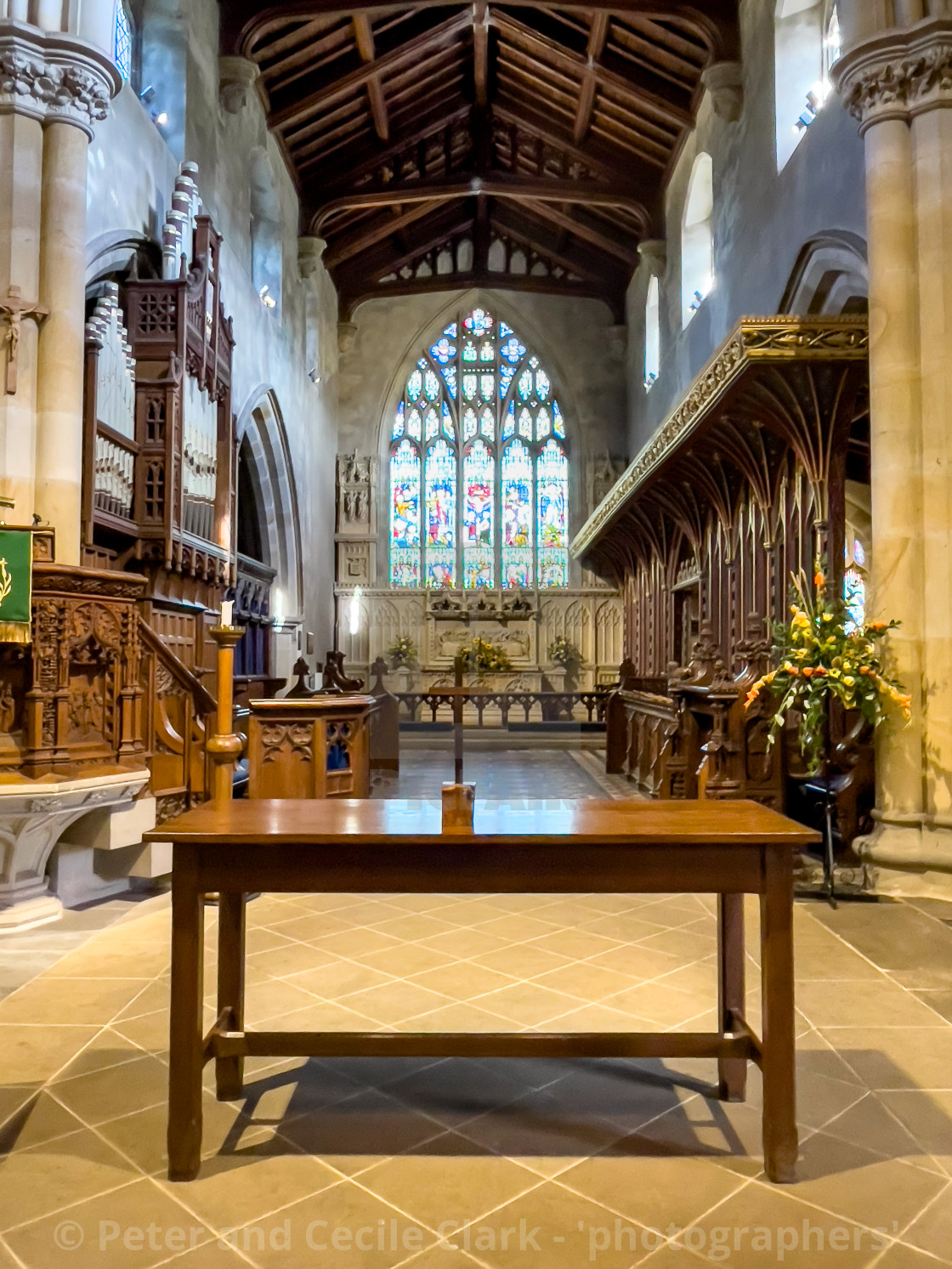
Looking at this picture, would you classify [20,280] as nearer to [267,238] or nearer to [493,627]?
[267,238]

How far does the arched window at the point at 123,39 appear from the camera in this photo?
27.9 ft

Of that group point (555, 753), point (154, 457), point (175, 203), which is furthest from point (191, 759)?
point (555, 753)

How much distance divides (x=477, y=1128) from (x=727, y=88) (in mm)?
11096

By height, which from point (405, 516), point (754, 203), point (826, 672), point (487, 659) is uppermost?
point (754, 203)

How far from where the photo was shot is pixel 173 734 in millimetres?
5730

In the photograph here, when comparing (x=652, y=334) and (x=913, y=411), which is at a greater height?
(x=652, y=334)

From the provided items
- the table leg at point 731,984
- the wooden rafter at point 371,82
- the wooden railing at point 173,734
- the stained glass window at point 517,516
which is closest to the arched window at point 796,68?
the wooden rafter at point 371,82

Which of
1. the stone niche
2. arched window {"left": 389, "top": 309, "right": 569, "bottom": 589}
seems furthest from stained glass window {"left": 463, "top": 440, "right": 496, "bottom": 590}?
the stone niche

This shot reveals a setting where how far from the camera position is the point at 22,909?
14.0 ft

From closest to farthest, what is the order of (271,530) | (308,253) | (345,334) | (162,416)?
(162,416) < (271,530) < (308,253) < (345,334)

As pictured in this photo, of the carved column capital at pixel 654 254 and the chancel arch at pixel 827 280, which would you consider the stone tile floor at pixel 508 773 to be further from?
the carved column capital at pixel 654 254

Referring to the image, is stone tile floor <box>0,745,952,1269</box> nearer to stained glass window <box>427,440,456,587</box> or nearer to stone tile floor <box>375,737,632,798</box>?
stone tile floor <box>375,737,632,798</box>

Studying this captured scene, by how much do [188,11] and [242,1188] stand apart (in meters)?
10.6

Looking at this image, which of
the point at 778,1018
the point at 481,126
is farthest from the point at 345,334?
the point at 778,1018
